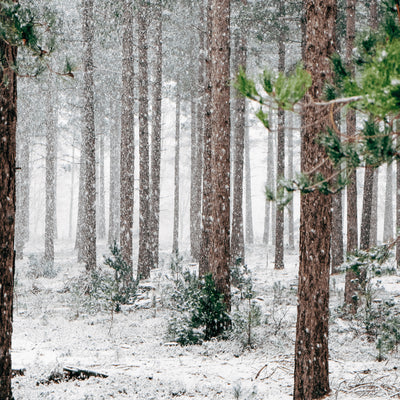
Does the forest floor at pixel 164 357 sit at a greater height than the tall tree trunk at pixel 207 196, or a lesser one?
lesser

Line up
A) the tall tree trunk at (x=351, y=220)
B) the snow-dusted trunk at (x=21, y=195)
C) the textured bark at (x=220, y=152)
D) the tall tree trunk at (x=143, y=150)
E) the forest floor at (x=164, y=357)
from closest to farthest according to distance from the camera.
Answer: the forest floor at (x=164, y=357), the textured bark at (x=220, y=152), the tall tree trunk at (x=351, y=220), the tall tree trunk at (x=143, y=150), the snow-dusted trunk at (x=21, y=195)

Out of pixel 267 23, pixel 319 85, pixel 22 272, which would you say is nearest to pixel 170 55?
pixel 267 23

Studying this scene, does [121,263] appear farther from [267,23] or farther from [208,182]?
[267,23]

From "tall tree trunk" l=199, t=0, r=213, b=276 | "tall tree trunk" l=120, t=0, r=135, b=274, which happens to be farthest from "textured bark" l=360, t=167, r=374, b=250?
"tall tree trunk" l=120, t=0, r=135, b=274

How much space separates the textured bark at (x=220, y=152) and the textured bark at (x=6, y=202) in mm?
4112

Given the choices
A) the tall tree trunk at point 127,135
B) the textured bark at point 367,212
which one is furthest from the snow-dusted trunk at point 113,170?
the textured bark at point 367,212

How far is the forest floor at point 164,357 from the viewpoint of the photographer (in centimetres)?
544

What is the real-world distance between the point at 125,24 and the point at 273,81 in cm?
1130

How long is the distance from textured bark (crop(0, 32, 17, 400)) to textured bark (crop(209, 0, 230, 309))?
13.5 ft

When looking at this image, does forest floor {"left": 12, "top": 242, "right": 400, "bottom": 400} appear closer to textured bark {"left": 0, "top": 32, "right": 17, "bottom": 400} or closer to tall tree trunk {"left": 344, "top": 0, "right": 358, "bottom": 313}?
tall tree trunk {"left": 344, "top": 0, "right": 358, "bottom": 313}

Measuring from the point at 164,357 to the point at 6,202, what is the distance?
3818 mm

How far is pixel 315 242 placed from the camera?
5051 millimetres

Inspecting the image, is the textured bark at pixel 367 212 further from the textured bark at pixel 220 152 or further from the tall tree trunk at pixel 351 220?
the textured bark at pixel 220 152

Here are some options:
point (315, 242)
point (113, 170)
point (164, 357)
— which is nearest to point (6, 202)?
point (315, 242)
